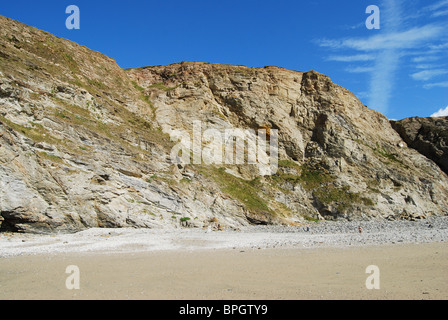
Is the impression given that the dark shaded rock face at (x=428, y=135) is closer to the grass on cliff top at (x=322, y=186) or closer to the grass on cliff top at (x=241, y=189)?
the grass on cliff top at (x=322, y=186)

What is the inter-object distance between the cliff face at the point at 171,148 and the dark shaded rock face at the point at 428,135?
396 cm

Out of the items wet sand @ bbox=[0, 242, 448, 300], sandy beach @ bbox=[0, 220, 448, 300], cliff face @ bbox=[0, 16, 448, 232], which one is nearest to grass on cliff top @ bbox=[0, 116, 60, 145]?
cliff face @ bbox=[0, 16, 448, 232]

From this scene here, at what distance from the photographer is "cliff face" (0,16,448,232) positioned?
18.6 m

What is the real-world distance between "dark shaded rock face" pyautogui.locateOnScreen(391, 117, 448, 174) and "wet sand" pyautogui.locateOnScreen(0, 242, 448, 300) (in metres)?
48.8

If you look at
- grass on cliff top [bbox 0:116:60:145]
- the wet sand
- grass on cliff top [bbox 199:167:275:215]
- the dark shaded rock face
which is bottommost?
the wet sand

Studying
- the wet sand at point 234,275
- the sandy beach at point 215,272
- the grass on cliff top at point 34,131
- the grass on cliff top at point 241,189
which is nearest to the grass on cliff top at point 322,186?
the grass on cliff top at point 241,189

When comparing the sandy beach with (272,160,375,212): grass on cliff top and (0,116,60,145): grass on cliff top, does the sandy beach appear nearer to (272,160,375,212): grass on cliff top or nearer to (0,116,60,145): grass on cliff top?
(0,116,60,145): grass on cliff top

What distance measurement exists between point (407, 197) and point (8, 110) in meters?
42.6

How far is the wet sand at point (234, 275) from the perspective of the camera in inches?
239

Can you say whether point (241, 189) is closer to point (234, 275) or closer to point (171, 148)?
point (171, 148)

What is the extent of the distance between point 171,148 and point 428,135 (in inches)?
1894

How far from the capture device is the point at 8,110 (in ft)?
66.6

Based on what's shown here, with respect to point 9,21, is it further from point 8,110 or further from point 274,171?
point 274,171
